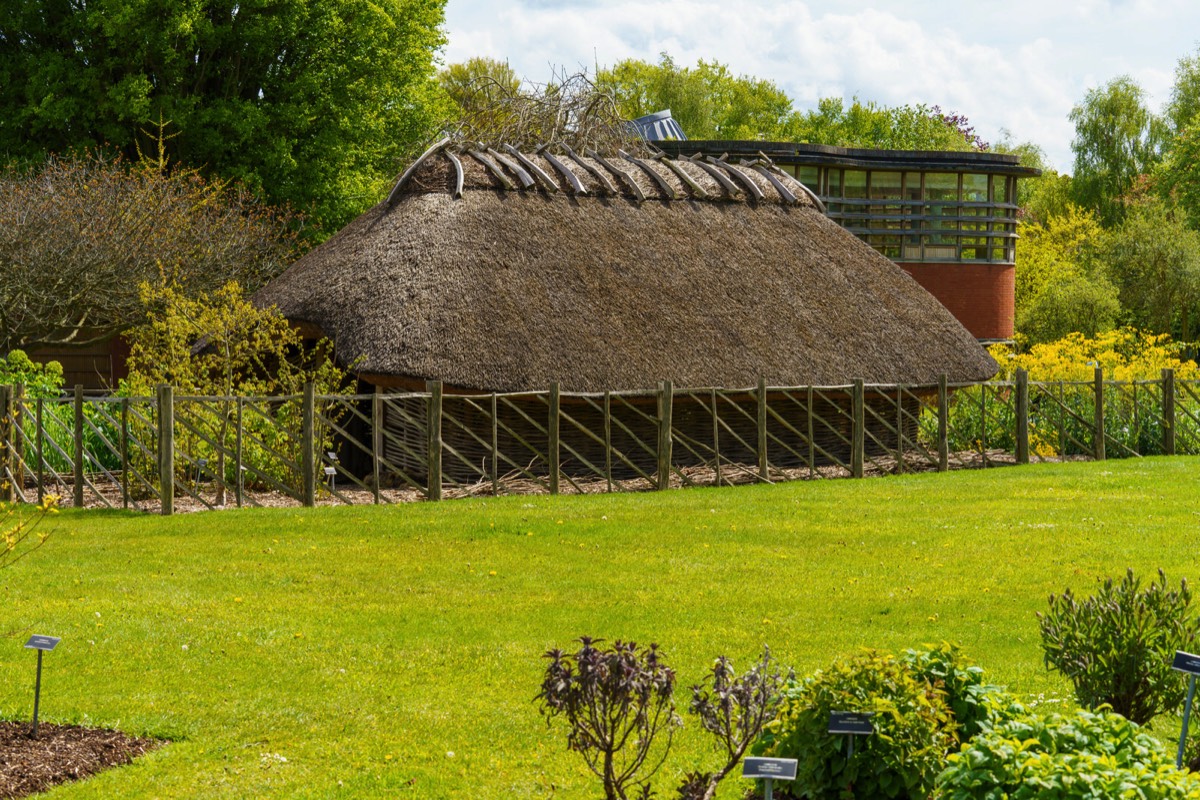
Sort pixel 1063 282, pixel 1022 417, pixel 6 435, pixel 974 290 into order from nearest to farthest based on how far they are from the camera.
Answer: pixel 6 435 < pixel 1022 417 < pixel 974 290 < pixel 1063 282

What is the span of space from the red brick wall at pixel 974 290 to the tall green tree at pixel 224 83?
493 inches

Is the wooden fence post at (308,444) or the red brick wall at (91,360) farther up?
the red brick wall at (91,360)

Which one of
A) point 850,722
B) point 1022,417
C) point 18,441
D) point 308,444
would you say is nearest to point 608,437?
point 308,444

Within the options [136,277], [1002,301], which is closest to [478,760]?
[136,277]

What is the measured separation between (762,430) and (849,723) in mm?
12998

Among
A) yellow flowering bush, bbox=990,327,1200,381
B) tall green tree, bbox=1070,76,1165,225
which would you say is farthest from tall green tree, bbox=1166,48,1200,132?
yellow flowering bush, bbox=990,327,1200,381

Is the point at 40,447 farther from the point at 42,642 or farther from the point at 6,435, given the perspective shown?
the point at 42,642

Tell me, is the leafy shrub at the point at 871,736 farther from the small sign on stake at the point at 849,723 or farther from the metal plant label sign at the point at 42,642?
the metal plant label sign at the point at 42,642

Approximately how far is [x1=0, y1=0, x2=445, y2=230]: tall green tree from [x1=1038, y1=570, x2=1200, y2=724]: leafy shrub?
23187 millimetres

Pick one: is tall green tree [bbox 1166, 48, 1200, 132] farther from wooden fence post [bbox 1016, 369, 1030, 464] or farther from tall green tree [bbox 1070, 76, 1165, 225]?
wooden fence post [bbox 1016, 369, 1030, 464]

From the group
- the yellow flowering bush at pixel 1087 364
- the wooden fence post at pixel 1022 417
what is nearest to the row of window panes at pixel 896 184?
the yellow flowering bush at pixel 1087 364

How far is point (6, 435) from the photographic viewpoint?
52.2 feet

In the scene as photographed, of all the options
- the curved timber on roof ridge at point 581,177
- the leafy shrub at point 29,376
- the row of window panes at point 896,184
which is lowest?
the leafy shrub at point 29,376

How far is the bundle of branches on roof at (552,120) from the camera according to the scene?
2311cm
